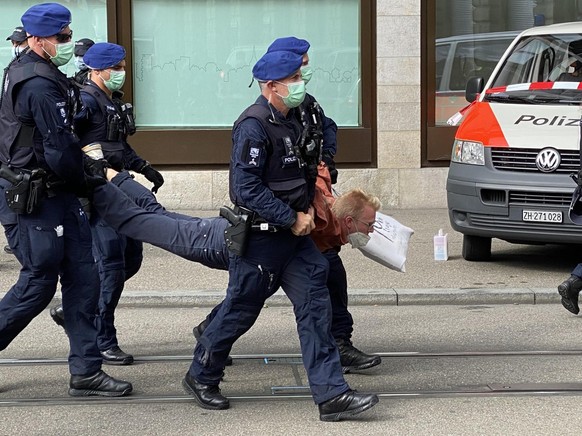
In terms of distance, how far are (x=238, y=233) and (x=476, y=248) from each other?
16.3 ft

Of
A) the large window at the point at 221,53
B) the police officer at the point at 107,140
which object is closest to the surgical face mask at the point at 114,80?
the police officer at the point at 107,140

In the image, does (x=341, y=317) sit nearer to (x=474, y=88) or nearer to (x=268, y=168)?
(x=268, y=168)

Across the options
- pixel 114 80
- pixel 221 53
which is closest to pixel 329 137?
pixel 114 80

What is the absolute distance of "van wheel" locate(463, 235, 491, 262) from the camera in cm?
1043

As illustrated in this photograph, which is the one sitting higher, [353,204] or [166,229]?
[353,204]

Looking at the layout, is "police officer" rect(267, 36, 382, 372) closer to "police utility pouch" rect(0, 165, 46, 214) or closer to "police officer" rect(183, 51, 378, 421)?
"police officer" rect(183, 51, 378, 421)

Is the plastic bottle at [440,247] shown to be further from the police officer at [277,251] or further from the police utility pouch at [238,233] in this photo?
the police utility pouch at [238,233]

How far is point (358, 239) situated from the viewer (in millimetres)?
6402

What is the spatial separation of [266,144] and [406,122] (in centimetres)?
812

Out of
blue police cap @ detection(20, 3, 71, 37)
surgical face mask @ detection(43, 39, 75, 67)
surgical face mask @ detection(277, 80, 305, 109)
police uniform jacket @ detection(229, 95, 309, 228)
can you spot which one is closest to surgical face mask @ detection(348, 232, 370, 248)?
police uniform jacket @ detection(229, 95, 309, 228)

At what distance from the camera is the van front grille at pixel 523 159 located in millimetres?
9484

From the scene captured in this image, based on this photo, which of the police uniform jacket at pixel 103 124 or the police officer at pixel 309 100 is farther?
the police uniform jacket at pixel 103 124

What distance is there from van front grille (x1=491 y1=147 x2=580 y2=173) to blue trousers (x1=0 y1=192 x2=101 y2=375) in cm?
448

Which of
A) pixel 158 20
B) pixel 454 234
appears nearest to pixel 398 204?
pixel 454 234
